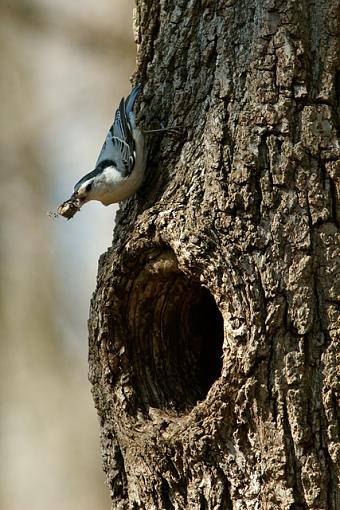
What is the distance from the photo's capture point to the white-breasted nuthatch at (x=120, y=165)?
2541 millimetres

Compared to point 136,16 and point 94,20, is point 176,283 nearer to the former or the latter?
point 136,16

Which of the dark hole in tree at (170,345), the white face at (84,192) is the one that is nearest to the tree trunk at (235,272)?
the dark hole in tree at (170,345)

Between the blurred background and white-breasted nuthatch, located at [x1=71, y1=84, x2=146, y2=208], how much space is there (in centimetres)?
120

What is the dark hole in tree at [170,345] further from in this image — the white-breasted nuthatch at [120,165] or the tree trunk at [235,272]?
the white-breasted nuthatch at [120,165]

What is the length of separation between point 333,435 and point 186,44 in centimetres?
112

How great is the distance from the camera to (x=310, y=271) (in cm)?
222

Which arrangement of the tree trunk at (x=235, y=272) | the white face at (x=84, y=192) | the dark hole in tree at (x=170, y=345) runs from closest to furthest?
1. the tree trunk at (x=235, y=272)
2. the dark hole in tree at (x=170, y=345)
3. the white face at (x=84, y=192)

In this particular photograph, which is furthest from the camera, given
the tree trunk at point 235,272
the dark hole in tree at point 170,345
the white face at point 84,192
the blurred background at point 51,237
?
the blurred background at point 51,237

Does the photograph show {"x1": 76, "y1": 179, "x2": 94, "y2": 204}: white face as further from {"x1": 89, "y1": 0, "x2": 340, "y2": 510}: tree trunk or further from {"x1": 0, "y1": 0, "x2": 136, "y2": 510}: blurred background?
{"x1": 0, "y1": 0, "x2": 136, "y2": 510}: blurred background

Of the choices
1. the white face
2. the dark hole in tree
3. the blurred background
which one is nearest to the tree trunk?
the dark hole in tree

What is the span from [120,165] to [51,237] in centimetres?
173

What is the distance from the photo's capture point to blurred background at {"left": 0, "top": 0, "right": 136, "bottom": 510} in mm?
4078

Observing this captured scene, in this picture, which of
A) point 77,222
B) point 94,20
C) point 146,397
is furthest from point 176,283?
point 94,20

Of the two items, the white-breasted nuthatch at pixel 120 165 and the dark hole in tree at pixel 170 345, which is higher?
the white-breasted nuthatch at pixel 120 165
